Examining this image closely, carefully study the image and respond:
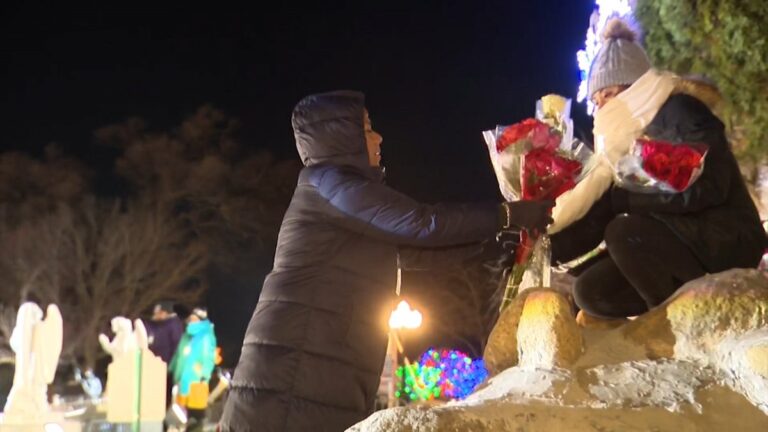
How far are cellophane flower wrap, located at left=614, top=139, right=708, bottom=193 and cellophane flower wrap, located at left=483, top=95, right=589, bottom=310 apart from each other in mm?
215

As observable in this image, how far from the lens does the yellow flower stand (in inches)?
145

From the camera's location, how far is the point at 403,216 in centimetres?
329

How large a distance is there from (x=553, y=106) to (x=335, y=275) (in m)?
1.16

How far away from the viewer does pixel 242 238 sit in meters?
23.7

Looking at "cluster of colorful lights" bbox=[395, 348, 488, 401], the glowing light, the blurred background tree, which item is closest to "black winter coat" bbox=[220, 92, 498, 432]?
the blurred background tree

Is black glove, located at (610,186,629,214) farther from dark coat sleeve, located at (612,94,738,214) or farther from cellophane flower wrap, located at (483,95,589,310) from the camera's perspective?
cellophane flower wrap, located at (483,95,589,310)

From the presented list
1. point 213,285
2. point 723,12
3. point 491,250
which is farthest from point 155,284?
point 491,250

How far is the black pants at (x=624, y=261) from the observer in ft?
10.7

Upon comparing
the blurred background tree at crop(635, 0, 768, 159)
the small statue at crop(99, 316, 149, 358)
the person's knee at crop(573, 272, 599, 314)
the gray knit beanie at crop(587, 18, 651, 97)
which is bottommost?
the person's knee at crop(573, 272, 599, 314)

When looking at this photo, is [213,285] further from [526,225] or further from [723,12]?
[526,225]

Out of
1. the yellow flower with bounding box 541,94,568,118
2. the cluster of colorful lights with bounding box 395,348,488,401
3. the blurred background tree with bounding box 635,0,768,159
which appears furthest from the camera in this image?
the cluster of colorful lights with bounding box 395,348,488,401

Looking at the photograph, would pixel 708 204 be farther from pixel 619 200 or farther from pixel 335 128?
pixel 335 128

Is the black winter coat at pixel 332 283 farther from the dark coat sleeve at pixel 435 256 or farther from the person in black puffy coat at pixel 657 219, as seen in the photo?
the person in black puffy coat at pixel 657 219

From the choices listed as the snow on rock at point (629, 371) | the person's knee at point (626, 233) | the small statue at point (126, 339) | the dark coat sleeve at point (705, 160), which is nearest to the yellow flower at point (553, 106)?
the dark coat sleeve at point (705, 160)
